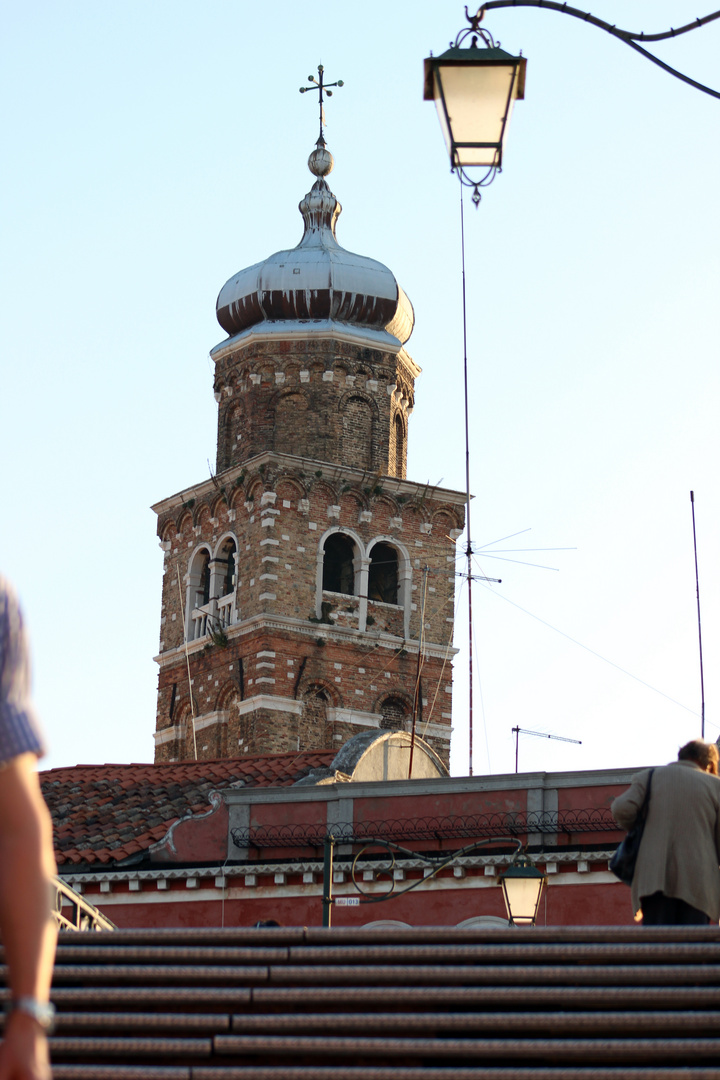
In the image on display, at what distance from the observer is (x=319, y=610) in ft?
137

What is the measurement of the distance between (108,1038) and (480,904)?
14.7 m

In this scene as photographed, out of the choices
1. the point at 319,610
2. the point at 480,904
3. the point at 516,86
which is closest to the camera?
the point at 516,86

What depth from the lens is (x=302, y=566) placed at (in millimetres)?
42094

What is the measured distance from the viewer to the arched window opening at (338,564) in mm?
43188

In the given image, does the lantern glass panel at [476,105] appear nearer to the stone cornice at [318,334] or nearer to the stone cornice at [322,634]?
the stone cornice at [322,634]

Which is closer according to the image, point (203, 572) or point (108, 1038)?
point (108, 1038)

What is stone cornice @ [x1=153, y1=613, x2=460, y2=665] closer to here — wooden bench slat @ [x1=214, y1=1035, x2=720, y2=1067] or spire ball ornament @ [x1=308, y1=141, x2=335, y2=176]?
spire ball ornament @ [x1=308, y1=141, x2=335, y2=176]

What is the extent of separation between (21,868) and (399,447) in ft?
139

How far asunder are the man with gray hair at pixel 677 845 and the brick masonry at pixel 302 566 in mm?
31943

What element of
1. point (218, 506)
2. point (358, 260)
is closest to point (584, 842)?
point (218, 506)

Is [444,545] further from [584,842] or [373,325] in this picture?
[584,842]

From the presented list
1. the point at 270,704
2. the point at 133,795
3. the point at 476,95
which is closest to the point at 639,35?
the point at 476,95

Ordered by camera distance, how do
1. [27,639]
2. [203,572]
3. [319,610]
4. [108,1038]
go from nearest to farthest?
1. [27,639]
2. [108,1038]
3. [319,610]
4. [203,572]

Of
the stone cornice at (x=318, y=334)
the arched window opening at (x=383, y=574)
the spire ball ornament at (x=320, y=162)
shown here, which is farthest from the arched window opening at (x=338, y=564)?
the spire ball ornament at (x=320, y=162)
